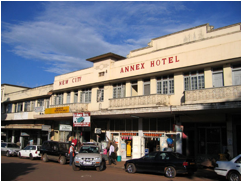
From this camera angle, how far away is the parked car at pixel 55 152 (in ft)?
60.3

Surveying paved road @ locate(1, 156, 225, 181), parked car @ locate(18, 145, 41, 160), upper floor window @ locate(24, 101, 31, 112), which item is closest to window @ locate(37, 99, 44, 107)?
upper floor window @ locate(24, 101, 31, 112)

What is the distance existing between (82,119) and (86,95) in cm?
433

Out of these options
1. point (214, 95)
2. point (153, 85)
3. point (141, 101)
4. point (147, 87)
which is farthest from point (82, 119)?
point (214, 95)

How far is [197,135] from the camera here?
18156 mm

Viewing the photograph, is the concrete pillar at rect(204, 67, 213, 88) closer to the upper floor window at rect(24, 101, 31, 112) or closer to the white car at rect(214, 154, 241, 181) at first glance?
the white car at rect(214, 154, 241, 181)

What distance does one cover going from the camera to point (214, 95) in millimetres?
16312

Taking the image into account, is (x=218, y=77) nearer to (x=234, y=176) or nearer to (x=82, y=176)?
(x=234, y=176)

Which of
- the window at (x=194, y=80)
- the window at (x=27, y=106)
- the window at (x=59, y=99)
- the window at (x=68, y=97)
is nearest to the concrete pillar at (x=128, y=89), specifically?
the window at (x=194, y=80)

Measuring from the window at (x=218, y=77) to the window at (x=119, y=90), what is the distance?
8448 mm

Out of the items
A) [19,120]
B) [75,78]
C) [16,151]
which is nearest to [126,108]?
[75,78]

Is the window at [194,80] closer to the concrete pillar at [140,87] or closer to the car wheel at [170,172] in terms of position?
the concrete pillar at [140,87]

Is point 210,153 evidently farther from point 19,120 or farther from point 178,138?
point 19,120

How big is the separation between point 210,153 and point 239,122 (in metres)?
2.96

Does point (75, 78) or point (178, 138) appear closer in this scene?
point (178, 138)
